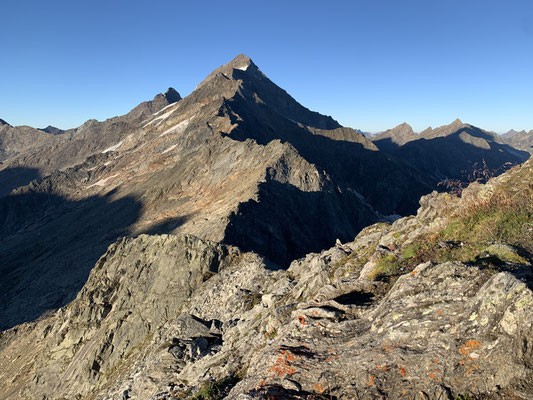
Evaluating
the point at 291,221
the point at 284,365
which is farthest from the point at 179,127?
the point at 284,365

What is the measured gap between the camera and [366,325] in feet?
29.5

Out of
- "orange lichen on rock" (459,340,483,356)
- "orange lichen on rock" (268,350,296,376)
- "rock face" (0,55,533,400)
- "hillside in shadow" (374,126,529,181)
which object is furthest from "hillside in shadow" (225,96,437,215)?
"orange lichen on rock" (459,340,483,356)

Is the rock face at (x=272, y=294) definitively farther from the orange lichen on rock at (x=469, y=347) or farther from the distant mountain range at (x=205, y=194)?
the distant mountain range at (x=205, y=194)

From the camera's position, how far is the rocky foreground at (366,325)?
6944mm

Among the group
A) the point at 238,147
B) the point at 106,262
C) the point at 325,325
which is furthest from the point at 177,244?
the point at 238,147

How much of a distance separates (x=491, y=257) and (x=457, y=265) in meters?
1.48

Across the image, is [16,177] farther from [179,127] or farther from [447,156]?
[447,156]

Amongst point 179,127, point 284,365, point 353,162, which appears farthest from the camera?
point 353,162

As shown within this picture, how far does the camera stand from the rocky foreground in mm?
6944

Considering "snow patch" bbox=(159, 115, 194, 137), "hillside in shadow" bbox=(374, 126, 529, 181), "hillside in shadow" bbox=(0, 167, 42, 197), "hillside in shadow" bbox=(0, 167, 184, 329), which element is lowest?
"hillside in shadow" bbox=(0, 167, 184, 329)

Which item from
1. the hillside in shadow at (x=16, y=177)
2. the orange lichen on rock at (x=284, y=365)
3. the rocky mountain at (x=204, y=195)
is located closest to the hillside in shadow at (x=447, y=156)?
the rocky mountain at (x=204, y=195)

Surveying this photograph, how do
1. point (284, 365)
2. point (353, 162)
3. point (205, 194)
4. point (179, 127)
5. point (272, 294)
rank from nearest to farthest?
point (284, 365)
point (272, 294)
point (205, 194)
point (179, 127)
point (353, 162)

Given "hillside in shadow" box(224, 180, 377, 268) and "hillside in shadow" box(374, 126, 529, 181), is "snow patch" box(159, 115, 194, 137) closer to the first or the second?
"hillside in shadow" box(224, 180, 377, 268)

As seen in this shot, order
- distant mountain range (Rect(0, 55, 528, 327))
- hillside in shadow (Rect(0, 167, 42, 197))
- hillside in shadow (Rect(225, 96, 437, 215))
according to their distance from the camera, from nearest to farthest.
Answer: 1. distant mountain range (Rect(0, 55, 528, 327))
2. hillside in shadow (Rect(225, 96, 437, 215))
3. hillside in shadow (Rect(0, 167, 42, 197))
